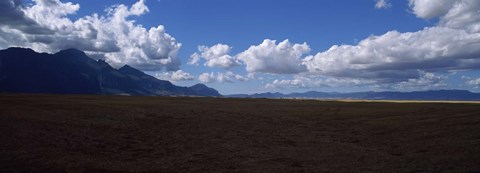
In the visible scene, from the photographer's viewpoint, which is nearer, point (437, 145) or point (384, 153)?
point (384, 153)

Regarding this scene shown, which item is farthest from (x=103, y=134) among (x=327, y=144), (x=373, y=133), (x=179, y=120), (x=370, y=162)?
(x=373, y=133)

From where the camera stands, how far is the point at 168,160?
2856cm

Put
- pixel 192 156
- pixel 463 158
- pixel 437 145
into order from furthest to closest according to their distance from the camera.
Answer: pixel 437 145, pixel 192 156, pixel 463 158

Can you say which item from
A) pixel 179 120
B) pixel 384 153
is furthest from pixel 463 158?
pixel 179 120

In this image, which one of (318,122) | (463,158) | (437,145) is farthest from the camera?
(318,122)

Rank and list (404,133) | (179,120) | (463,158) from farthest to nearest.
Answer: (179,120)
(404,133)
(463,158)

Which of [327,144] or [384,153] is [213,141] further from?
[384,153]

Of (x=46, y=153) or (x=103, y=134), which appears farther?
(x=103, y=134)

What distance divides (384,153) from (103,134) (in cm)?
2473

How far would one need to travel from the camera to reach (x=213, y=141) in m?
38.1

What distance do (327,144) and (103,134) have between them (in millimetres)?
20715

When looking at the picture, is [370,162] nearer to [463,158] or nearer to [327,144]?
[463,158]

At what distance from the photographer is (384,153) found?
31.7 metres

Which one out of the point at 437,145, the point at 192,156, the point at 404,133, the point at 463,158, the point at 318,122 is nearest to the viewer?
the point at 463,158
